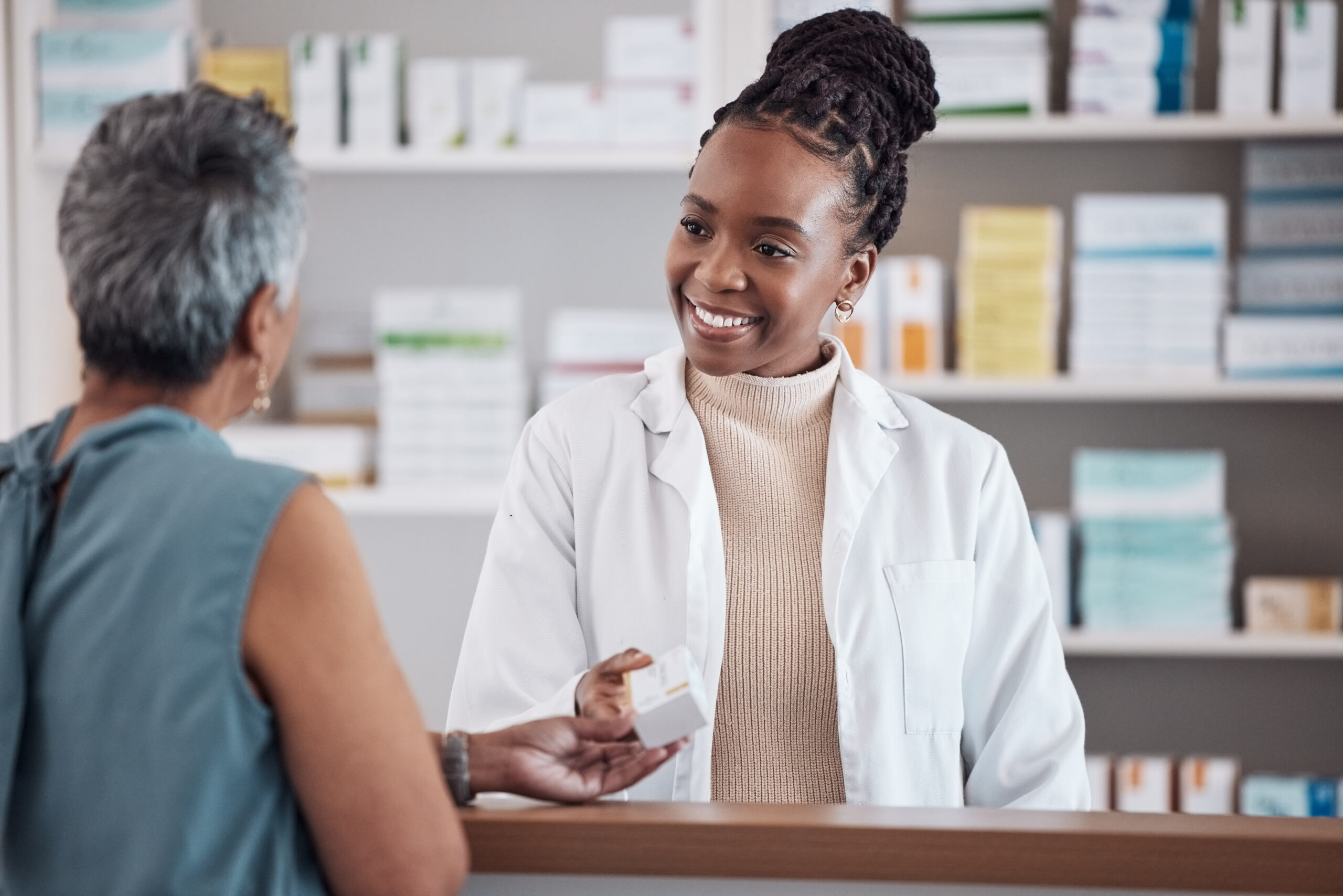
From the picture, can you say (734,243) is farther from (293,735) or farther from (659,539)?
(293,735)

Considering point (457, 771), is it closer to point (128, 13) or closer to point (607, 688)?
point (607, 688)

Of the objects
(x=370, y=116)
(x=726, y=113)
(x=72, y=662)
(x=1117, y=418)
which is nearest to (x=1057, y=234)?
(x=1117, y=418)

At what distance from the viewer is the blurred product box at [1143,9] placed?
2404 millimetres

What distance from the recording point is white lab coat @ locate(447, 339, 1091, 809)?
1342 millimetres

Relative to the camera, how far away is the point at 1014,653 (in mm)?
1394

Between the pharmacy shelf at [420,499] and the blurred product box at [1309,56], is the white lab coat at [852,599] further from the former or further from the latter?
the blurred product box at [1309,56]

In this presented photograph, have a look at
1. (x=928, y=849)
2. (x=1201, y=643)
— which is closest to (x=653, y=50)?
(x=1201, y=643)

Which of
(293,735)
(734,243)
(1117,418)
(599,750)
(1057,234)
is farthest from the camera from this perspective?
(1117,418)

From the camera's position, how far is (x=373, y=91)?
250 cm

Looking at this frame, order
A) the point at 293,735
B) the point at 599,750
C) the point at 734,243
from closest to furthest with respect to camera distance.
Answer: the point at 293,735 < the point at 599,750 < the point at 734,243

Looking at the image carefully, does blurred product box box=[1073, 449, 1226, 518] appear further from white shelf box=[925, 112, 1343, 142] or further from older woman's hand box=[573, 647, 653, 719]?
older woman's hand box=[573, 647, 653, 719]

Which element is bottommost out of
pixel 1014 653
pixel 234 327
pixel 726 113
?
pixel 1014 653

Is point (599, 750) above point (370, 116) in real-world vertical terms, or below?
below

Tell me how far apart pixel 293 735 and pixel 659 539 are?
0.69m
